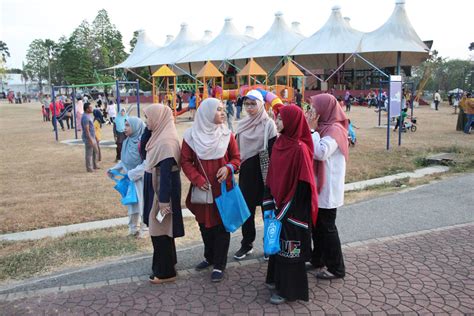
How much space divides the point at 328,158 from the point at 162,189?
1.54m

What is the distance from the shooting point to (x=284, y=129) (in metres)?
3.38

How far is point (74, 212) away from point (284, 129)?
4.48 meters

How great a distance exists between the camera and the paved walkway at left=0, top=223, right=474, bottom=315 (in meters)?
3.49

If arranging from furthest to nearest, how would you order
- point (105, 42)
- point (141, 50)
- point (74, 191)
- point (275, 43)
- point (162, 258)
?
point (105, 42) < point (141, 50) < point (275, 43) < point (74, 191) < point (162, 258)

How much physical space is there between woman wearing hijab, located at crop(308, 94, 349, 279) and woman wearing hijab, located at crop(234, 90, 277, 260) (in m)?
0.51

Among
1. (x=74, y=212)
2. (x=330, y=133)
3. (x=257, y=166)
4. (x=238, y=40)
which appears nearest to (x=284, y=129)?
(x=330, y=133)

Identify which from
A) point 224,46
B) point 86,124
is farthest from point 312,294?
point 224,46

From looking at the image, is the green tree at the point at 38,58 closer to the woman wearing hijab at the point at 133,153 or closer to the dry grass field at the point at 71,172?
the dry grass field at the point at 71,172

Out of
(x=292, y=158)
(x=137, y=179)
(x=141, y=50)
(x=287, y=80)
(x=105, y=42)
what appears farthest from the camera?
(x=105, y=42)

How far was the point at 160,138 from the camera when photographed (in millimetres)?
3838

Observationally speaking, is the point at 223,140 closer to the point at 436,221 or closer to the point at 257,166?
the point at 257,166

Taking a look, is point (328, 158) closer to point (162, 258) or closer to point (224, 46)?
point (162, 258)

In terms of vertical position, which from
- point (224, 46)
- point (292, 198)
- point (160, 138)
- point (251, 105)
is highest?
point (224, 46)

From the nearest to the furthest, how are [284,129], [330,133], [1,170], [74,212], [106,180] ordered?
[284,129] → [330,133] → [74,212] → [106,180] → [1,170]
